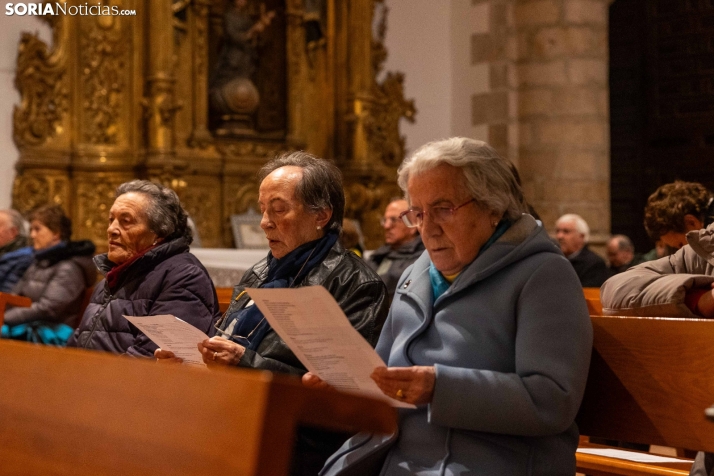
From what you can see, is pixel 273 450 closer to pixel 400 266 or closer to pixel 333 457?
pixel 333 457

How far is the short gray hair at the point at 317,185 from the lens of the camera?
3.17 metres

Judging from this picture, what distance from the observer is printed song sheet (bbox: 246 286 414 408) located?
2.11 m

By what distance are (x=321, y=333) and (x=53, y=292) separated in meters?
3.98

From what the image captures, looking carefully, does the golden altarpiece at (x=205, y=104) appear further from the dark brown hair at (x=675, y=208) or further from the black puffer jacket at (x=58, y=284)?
the dark brown hair at (x=675, y=208)

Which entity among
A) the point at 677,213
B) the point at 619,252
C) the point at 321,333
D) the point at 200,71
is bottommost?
the point at 619,252

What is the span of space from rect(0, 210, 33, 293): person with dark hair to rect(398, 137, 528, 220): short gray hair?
4.55 m

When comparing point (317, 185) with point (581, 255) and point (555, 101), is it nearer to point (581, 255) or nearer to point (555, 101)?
point (581, 255)

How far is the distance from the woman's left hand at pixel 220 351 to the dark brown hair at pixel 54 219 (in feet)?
12.5

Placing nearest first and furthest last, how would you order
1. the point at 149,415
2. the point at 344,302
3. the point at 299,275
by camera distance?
the point at 149,415, the point at 344,302, the point at 299,275

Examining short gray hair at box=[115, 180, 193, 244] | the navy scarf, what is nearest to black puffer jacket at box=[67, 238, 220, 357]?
short gray hair at box=[115, 180, 193, 244]

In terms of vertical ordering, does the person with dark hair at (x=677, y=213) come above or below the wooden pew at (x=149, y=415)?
above

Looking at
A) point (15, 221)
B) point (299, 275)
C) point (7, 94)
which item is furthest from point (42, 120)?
point (299, 275)

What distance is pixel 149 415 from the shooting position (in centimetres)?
160

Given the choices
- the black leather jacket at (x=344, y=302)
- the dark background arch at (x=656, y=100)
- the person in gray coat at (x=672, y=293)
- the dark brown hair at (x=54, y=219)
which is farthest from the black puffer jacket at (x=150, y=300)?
the dark background arch at (x=656, y=100)
